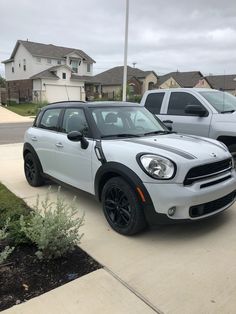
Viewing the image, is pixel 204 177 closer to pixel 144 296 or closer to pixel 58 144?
pixel 144 296

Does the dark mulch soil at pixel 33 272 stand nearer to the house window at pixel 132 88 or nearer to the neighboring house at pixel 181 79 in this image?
the house window at pixel 132 88

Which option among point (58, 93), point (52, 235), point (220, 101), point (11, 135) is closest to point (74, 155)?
point (52, 235)

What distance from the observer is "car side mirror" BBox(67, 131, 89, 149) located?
4.65m

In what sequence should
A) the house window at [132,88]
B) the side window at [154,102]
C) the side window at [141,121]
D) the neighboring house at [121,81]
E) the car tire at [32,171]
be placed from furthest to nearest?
the neighboring house at [121,81], the house window at [132,88], the side window at [154,102], the car tire at [32,171], the side window at [141,121]

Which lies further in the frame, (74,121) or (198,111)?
(198,111)

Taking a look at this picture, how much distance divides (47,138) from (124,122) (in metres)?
1.47

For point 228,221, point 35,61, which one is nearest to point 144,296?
point 228,221

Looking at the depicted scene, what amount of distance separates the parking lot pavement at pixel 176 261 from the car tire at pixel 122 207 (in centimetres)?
14

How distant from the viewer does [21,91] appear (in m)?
45.8

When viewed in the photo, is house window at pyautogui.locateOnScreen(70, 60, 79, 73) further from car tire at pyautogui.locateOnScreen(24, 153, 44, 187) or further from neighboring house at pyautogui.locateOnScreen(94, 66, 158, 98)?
car tire at pyautogui.locateOnScreen(24, 153, 44, 187)

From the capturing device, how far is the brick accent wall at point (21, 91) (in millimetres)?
44031

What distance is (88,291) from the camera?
3.11 m

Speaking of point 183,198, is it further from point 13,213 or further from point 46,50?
point 46,50

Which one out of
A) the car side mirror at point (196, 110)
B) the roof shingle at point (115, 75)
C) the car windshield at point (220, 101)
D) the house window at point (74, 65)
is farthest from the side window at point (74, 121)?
the roof shingle at point (115, 75)
